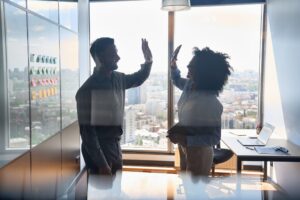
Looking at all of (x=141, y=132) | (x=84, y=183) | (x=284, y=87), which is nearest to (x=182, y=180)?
(x=84, y=183)

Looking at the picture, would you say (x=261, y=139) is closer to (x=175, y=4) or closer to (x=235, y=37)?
(x=235, y=37)

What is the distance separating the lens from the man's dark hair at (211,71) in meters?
1.86

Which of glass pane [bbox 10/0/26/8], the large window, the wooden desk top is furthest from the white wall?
glass pane [bbox 10/0/26/8]

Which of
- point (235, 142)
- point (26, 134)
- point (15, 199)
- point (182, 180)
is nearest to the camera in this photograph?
point (15, 199)

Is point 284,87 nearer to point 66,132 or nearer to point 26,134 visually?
point 66,132

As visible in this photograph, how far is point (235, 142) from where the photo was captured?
8.53 feet

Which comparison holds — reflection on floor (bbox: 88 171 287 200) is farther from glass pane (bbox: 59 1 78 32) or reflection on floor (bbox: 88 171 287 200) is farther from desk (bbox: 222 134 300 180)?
glass pane (bbox: 59 1 78 32)

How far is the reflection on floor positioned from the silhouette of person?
33 cm

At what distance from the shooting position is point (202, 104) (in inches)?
72.2

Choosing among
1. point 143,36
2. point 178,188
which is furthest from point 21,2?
point 178,188

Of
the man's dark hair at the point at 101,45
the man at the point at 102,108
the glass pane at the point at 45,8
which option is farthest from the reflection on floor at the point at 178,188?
the glass pane at the point at 45,8

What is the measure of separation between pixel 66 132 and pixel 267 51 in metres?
2.25

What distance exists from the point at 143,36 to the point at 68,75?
949 millimetres

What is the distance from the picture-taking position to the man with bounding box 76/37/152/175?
1848mm
